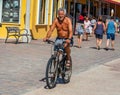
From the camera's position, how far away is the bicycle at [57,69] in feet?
32.0

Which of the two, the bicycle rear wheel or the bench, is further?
the bench

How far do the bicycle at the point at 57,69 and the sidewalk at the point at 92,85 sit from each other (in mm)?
170

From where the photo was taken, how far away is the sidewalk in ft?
31.5

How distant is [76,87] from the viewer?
1027cm

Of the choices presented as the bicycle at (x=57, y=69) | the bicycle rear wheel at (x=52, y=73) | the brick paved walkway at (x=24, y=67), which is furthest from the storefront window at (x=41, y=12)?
the bicycle rear wheel at (x=52, y=73)

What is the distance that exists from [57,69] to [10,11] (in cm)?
1448

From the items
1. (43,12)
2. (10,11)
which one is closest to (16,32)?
(10,11)

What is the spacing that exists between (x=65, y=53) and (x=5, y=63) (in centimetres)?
375

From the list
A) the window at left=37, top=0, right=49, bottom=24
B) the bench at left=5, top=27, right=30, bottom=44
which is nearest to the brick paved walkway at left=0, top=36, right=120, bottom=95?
the bench at left=5, top=27, right=30, bottom=44

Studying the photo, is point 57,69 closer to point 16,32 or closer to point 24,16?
point 16,32

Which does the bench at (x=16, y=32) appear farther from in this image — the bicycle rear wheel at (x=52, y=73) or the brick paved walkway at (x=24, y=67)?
the bicycle rear wheel at (x=52, y=73)

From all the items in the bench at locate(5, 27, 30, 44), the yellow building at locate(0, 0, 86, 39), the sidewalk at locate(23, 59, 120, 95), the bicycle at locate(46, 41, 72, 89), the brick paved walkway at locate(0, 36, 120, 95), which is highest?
the yellow building at locate(0, 0, 86, 39)

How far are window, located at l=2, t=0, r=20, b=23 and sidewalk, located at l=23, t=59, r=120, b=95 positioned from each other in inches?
434

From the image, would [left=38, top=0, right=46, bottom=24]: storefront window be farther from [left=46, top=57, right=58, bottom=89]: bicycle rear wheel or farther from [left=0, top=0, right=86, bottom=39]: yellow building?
[left=46, top=57, right=58, bottom=89]: bicycle rear wheel
